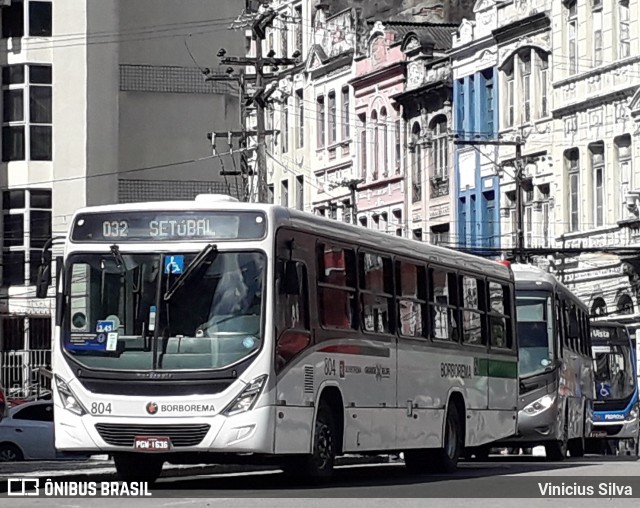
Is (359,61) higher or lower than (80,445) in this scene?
higher

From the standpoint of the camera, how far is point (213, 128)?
175 feet

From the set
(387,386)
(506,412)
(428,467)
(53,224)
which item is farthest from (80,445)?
(53,224)

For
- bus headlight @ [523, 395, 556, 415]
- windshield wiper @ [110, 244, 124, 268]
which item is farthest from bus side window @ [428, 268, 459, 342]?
bus headlight @ [523, 395, 556, 415]

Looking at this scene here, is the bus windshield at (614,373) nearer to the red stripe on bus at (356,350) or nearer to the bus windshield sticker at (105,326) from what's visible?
the red stripe on bus at (356,350)

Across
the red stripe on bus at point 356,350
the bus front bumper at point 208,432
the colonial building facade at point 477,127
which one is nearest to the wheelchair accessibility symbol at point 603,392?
the colonial building facade at point 477,127

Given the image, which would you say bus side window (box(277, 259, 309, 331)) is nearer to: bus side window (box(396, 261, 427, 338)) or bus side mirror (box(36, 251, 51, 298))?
bus side mirror (box(36, 251, 51, 298))

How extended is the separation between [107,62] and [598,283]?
1461 centimetres

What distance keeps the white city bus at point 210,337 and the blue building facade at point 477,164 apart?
122 ft

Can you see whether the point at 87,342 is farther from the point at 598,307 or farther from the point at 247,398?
the point at 598,307

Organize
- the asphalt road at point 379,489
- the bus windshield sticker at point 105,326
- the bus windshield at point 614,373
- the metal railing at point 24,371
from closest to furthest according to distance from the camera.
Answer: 1. the asphalt road at point 379,489
2. the bus windshield sticker at point 105,326
3. the bus windshield at point 614,373
4. the metal railing at point 24,371

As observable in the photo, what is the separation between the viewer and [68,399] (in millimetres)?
19719

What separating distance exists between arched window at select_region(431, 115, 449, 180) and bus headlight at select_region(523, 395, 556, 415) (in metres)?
30.8

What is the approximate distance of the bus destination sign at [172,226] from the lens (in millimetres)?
19672

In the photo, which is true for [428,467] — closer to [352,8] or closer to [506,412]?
[506,412]
